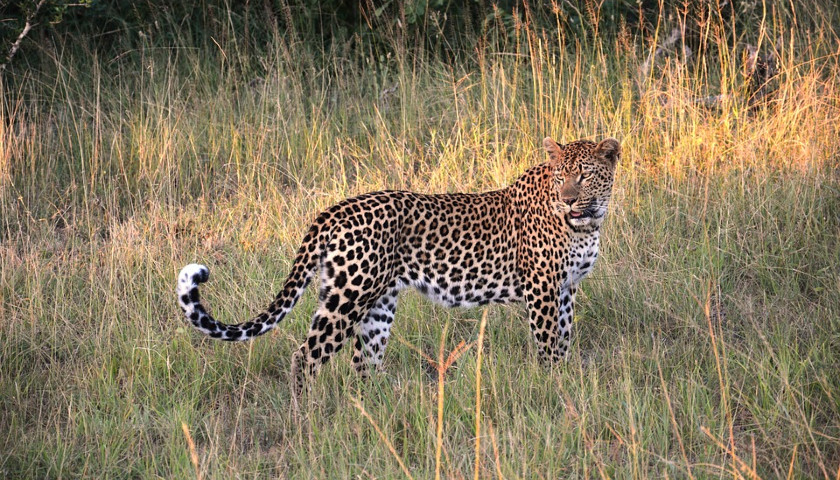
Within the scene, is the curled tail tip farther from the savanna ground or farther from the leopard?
the savanna ground

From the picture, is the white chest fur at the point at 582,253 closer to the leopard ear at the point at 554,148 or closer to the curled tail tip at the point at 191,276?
the leopard ear at the point at 554,148

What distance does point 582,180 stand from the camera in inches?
225

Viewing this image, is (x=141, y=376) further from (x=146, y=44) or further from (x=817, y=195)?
(x=146, y=44)

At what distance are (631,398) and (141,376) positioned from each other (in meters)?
2.68

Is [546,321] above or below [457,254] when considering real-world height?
below

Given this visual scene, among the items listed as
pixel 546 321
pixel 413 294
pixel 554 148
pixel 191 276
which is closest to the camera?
pixel 191 276

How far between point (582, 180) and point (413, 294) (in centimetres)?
139

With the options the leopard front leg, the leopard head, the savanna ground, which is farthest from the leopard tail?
the leopard head

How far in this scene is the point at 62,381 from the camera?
5539mm

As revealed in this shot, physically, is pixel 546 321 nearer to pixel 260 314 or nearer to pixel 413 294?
pixel 413 294

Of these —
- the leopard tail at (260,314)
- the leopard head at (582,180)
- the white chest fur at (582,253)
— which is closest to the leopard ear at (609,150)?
the leopard head at (582,180)

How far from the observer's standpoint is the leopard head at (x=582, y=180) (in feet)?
18.6

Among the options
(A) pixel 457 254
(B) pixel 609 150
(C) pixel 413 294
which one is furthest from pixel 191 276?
(B) pixel 609 150

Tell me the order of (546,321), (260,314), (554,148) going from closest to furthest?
(260,314)
(546,321)
(554,148)
